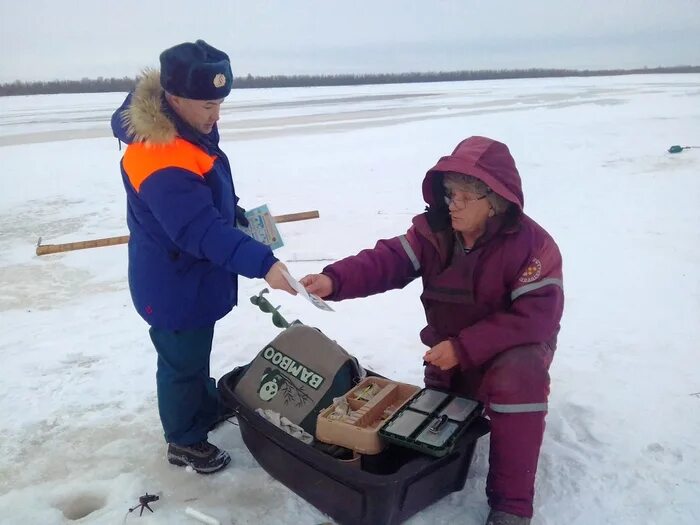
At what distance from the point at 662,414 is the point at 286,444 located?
1.81 meters

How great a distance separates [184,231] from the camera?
2.26 metres

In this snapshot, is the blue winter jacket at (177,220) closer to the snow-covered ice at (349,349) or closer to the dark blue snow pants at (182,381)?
the dark blue snow pants at (182,381)

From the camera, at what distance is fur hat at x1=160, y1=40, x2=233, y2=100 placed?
7.57 feet

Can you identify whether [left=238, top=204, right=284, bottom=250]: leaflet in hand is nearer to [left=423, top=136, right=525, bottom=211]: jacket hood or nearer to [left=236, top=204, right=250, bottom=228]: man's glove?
[left=236, top=204, right=250, bottom=228]: man's glove

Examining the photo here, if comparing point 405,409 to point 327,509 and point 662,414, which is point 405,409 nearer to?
point 327,509

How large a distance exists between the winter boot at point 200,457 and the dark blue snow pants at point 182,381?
0.10 feet

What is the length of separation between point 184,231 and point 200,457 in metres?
1.04

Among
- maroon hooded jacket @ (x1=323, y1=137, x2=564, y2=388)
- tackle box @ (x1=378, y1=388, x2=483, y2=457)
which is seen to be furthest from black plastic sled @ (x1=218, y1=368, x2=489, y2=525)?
maroon hooded jacket @ (x1=323, y1=137, x2=564, y2=388)

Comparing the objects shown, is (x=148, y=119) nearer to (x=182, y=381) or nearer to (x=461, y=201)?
(x=182, y=381)

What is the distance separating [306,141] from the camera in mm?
14609

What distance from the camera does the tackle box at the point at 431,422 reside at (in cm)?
215

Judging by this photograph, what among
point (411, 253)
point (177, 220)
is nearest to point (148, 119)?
point (177, 220)

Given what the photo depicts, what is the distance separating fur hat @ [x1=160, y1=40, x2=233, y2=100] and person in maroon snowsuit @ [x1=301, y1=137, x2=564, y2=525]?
2.79 feet

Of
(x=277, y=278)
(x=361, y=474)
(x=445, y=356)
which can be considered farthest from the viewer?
(x=445, y=356)
